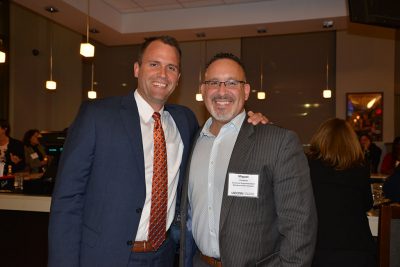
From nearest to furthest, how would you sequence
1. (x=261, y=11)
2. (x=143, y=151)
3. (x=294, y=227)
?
(x=294, y=227)
(x=143, y=151)
(x=261, y=11)

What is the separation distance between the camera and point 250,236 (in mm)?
1674

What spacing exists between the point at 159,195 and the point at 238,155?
466 mm

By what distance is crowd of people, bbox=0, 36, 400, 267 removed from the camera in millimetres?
1683

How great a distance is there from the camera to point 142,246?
1.84m

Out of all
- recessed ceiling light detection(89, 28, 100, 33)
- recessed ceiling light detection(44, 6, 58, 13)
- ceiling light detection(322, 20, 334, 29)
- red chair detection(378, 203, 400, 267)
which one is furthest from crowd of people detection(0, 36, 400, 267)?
recessed ceiling light detection(89, 28, 100, 33)

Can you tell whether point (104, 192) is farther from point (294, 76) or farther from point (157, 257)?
point (294, 76)

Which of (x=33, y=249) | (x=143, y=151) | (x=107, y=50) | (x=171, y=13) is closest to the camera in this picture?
(x=143, y=151)

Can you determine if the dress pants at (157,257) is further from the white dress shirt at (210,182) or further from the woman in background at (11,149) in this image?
the woman in background at (11,149)

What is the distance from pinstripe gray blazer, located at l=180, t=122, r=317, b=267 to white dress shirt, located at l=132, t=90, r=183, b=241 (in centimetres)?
40

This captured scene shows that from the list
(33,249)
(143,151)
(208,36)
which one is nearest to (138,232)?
(143,151)

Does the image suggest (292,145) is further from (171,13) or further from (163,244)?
(171,13)

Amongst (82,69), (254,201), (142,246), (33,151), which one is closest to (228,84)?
(254,201)

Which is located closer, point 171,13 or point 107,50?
point 171,13

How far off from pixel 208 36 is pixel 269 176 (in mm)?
7641
